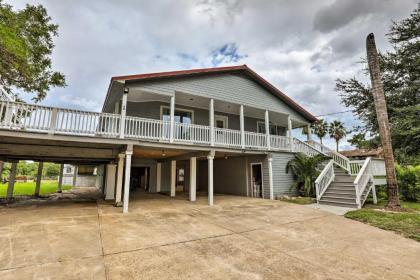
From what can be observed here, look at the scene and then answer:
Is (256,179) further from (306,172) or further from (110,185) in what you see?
(110,185)

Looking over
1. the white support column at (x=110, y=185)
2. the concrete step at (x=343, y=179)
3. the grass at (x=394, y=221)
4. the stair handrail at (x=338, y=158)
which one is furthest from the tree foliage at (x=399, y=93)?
the white support column at (x=110, y=185)

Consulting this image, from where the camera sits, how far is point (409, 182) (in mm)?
12125

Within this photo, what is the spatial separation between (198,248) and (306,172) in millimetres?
9783

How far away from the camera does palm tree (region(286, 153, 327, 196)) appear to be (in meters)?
12.0

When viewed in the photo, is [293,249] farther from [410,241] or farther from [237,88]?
[237,88]

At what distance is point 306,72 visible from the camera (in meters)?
21.8

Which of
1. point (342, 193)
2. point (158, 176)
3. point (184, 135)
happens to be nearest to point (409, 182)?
point (342, 193)

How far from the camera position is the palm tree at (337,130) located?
36.1 m

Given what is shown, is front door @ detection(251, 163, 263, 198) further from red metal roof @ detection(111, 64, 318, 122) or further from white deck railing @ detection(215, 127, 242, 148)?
red metal roof @ detection(111, 64, 318, 122)

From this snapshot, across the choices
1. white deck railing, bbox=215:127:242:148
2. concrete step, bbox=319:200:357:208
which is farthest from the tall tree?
concrete step, bbox=319:200:357:208

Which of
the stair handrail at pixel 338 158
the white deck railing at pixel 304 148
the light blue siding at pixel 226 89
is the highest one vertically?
the light blue siding at pixel 226 89

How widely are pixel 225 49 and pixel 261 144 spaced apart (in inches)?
385

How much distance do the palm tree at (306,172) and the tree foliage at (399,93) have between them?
5175 millimetres

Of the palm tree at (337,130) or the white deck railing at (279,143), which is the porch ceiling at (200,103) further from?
the palm tree at (337,130)
